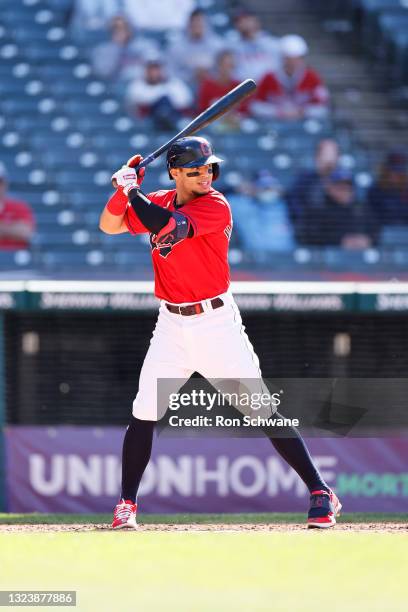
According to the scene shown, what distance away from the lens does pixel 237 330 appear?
484cm

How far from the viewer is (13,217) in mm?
9305

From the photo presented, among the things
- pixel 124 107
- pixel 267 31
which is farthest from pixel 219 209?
pixel 267 31

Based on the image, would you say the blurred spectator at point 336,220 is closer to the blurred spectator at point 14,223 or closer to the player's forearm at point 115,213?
the blurred spectator at point 14,223

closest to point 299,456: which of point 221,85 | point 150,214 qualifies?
Answer: point 150,214

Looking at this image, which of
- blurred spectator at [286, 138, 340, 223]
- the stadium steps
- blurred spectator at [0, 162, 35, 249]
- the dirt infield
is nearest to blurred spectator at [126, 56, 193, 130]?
blurred spectator at [286, 138, 340, 223]

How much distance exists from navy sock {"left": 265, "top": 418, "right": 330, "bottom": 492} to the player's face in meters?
1.02

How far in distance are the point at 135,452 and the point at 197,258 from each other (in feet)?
2.69

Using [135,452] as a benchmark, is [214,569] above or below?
Result: above

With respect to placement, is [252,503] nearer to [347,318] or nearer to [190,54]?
[347,318]

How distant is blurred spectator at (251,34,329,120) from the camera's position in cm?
1049

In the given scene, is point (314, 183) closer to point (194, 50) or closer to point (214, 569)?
point (194, 50)

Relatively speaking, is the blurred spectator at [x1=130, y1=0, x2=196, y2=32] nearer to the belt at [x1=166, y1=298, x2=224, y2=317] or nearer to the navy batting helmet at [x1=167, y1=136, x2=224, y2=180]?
the navy batting helmet at [x1=167, y1=136, x2=224, y2=180]

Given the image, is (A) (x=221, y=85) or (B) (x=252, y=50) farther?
(B) (x=252, y=50)

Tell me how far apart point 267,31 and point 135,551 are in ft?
26.0
